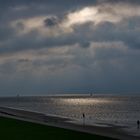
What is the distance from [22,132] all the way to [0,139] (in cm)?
857

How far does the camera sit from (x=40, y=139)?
184 feet

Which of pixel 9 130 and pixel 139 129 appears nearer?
pixel 9 130

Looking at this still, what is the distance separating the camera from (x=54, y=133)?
63938 mm

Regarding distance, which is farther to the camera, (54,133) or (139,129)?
(139,129)

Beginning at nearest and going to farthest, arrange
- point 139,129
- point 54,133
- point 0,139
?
point 0,139 < point 54,133 < point 139,129

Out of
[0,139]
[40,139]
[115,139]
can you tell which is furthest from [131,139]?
[0,139]

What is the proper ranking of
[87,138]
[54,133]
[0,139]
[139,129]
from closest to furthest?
[0,139] < [87,138] < [54,133] < [139,129]

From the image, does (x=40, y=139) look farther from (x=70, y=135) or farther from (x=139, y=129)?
(x=139, y=129)

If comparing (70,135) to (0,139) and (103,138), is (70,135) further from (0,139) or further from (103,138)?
(0,139)

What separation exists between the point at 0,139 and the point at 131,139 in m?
20.1

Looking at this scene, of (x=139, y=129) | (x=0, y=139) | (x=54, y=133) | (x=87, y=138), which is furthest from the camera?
(x=139, y=129)

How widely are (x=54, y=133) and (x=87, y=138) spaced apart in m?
6.12

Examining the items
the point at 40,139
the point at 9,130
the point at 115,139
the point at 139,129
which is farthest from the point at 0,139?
the point at 139,129

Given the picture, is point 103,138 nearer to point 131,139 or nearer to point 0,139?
point 131,139
